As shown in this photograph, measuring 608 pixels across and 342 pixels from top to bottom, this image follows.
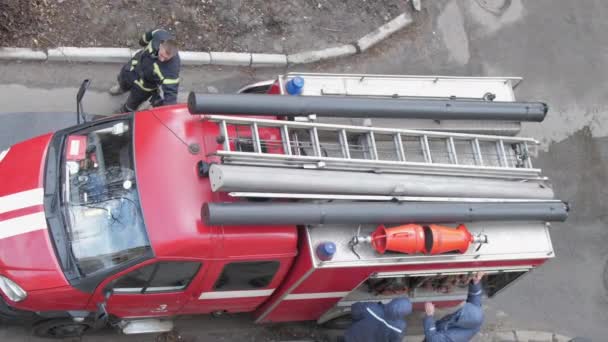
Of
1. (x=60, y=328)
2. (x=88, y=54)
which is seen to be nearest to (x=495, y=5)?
(x=88, y=54)

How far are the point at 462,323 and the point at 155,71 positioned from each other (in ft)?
14.8

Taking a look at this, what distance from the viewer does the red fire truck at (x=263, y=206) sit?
5.83 metres

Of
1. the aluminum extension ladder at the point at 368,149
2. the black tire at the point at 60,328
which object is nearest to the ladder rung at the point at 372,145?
the aluminum extension ladder at the point at 368,149

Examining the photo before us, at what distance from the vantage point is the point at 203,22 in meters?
9.24

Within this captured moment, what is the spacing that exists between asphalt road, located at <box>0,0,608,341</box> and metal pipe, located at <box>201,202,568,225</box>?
257 cm

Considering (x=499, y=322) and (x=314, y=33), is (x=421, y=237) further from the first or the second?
(x=314, y=33)

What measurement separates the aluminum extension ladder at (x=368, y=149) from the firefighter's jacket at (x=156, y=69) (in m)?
1.44

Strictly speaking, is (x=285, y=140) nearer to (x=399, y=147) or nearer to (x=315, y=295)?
(x=399, y=147)

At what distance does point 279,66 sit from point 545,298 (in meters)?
5.15

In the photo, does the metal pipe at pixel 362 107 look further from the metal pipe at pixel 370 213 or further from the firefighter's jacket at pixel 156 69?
the firefighter's jacket at pixel 156 69

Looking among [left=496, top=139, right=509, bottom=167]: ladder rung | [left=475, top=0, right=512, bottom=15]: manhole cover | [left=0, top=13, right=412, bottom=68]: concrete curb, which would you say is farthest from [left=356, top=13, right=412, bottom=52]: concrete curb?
[left=496, top=139, right=509, bottom=167]: ladder rung

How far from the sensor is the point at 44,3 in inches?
341

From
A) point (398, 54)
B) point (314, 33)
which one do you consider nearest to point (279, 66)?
point (314, 33)

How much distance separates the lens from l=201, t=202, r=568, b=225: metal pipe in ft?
18.2
